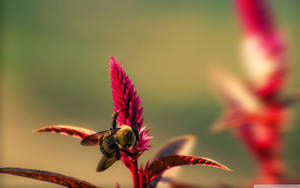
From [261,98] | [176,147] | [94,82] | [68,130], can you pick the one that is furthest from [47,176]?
[94,82]

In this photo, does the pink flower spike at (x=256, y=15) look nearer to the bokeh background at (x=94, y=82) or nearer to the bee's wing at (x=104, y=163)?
the bee's wing at (x=104, y=163)

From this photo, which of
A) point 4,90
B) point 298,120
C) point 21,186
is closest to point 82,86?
point 4,90

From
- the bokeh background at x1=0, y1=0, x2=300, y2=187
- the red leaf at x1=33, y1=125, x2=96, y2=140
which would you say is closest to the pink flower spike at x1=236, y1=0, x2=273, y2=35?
→ the red leaf at x1=33, y1=125, x2=96, y2=140

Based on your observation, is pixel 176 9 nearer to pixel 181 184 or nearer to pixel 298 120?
pixel 298 120

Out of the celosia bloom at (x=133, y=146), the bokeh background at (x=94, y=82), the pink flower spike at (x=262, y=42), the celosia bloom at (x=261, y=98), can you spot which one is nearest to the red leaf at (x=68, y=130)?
the celosia bloom at (x=133, y=146)

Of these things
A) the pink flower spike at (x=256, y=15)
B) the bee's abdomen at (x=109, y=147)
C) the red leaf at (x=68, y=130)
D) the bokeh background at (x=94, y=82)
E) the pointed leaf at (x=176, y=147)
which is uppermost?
the bokeh background at (x=94, y=82)

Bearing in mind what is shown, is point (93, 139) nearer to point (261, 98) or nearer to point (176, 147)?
point (176, 147)
